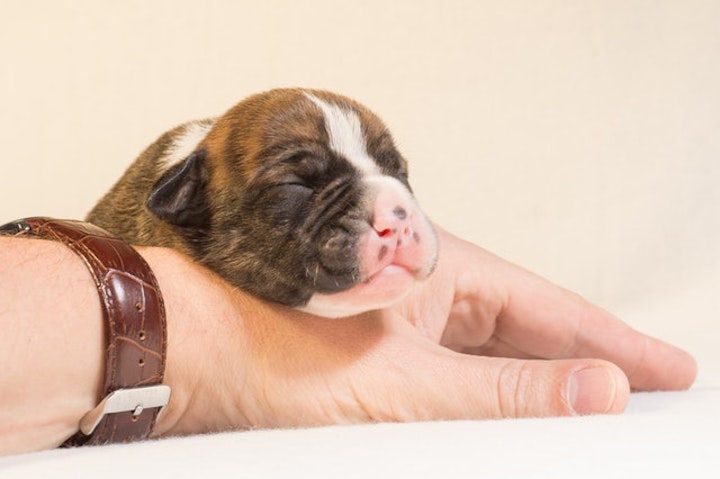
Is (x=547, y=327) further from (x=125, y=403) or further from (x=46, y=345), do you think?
(x=46, y=345)

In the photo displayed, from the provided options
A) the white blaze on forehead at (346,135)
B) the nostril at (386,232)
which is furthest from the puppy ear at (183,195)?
the nostril at (386,232)

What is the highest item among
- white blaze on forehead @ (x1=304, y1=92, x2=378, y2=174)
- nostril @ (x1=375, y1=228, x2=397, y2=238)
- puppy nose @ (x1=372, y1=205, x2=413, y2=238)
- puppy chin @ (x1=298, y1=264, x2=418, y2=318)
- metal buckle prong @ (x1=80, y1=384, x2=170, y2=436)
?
white blaze on forehead @ (x1=304, y1=92, x2=378, y2=174)

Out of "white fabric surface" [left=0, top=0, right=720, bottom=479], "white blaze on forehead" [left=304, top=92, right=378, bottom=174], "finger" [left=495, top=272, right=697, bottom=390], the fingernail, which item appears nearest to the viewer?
the fingernail

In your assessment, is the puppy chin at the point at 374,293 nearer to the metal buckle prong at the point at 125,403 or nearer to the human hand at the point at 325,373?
the human hand at the point at 325,373

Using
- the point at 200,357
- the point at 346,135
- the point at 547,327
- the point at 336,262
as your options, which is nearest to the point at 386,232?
the point at 336,262

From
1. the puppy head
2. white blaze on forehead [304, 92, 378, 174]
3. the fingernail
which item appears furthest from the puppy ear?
the fingernail

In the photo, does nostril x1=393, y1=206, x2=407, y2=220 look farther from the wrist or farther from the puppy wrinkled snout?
the wrist

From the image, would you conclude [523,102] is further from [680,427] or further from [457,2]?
[680,427]

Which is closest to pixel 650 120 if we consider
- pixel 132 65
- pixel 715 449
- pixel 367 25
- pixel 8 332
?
pixel 367 25
